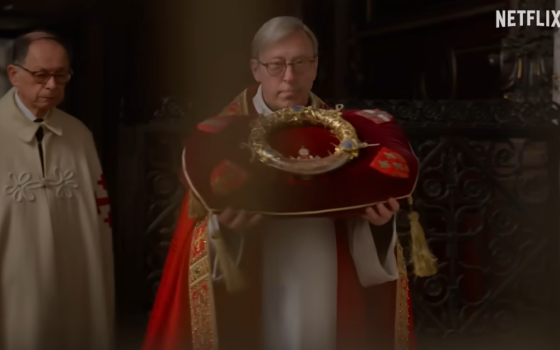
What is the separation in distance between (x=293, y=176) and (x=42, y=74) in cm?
49

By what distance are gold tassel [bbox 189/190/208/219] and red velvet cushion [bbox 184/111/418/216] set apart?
0.08 ft

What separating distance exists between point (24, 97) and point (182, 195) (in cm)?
34

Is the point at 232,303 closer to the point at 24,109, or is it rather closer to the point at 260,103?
the point at 260,103

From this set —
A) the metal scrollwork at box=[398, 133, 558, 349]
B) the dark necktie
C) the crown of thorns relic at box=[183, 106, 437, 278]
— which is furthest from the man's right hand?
the metal scrollwork at box=[398, 133, 558, 349]

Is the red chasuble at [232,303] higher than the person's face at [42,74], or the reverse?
the person's face at [42,74]

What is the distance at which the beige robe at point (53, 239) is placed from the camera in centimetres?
148

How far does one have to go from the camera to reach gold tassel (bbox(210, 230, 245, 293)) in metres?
1.49

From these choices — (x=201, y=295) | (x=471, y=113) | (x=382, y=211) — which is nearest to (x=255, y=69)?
(x=382, y=211)

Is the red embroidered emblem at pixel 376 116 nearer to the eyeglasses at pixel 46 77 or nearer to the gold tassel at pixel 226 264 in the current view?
the gold tassel at pixel 226 264

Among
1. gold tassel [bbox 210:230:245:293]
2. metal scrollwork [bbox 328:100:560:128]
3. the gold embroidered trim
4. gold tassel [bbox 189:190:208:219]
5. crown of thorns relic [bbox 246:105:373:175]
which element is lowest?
the gold embroidered trim

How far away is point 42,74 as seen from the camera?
4.75ft

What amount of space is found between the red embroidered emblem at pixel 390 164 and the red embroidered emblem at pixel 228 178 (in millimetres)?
241

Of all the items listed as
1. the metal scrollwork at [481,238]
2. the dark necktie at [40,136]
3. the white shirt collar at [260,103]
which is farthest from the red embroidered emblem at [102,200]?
the metal scrollwork at [481,238]

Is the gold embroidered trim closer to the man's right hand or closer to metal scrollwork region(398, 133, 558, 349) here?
metal scrollwork region(398, 133, 558, 349)
